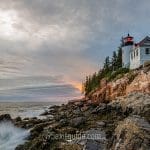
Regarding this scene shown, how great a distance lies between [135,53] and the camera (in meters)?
53.0

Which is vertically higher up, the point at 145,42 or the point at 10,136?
the point at 145,42

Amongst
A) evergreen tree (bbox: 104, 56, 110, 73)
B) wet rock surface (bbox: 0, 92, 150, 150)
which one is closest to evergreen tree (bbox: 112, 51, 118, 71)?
evergreen tree (bbox: 104, 56, 110, 73)

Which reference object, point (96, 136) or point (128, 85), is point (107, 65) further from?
point (96, 136)

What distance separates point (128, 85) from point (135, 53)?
12.0m

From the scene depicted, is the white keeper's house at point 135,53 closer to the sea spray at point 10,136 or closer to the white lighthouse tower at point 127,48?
the white lighthouse tower at point 127,48

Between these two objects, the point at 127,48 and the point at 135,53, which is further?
the point at 127,48

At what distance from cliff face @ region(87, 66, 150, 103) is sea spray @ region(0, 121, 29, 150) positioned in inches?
681

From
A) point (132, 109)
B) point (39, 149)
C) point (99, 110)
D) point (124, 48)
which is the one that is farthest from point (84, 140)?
point (124, 48)

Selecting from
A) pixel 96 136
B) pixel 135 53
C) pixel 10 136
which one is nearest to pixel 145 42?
pixel 135 53

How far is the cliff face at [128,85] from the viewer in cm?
3782

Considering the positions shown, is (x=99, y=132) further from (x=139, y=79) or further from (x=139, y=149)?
(x=139, y=79)

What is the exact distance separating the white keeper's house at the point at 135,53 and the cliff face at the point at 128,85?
4499 millimetres

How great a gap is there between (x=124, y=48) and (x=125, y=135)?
46.5 meters

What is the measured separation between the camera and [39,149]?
15.9 meters
